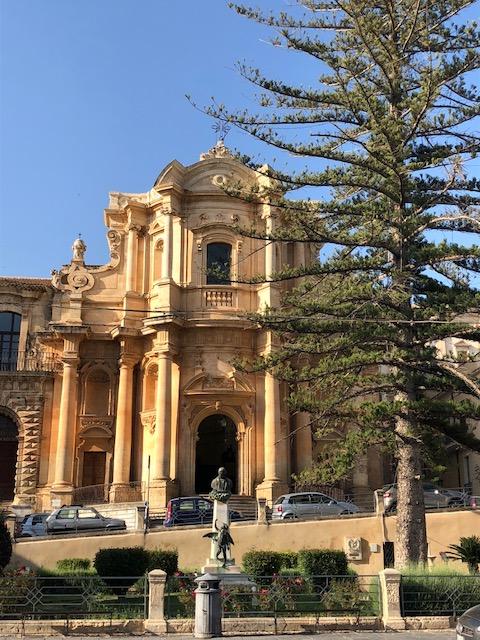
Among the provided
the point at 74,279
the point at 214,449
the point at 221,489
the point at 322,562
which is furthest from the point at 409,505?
the point at 74,279

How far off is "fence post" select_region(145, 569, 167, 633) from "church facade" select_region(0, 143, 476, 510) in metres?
16.7

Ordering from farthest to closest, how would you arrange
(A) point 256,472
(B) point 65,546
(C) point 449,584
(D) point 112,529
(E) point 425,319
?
(A) point 256,472 < (D) point 112,529 < (B) point 65,546 < (E) point 425,319 < (C) point 449,584

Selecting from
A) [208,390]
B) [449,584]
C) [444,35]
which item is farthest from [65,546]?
[444,35]

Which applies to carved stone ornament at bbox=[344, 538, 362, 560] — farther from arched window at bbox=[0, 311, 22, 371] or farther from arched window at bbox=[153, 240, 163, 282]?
arched window at bbox=[0, 311, 22, 371]

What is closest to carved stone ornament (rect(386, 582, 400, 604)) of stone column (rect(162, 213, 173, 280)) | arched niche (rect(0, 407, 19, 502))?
stone column (rect(162, 213, 173, 280))

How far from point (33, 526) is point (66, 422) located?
7.69 meters

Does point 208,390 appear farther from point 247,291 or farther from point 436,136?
point 436,136

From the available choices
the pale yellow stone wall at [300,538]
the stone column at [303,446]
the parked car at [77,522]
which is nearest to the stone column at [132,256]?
the stone column at [303,446]

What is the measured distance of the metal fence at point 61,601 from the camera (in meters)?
15.5

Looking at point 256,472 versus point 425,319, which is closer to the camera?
point 425,319

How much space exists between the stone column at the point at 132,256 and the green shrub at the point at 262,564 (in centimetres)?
1826

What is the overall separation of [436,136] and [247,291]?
15.8 m

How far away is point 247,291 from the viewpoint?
3638 cm

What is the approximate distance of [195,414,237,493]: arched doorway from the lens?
119ft
